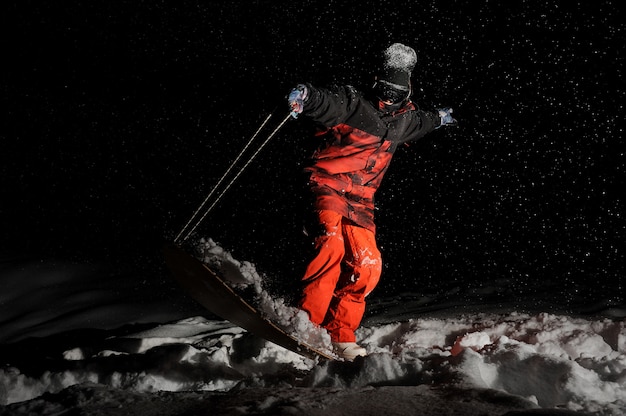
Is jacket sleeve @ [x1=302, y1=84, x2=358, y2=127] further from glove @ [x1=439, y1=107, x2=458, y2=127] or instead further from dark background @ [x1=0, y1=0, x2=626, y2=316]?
dark background @ [x1=0, y1=0, x2=626, y2=316]

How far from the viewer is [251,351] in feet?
7.61

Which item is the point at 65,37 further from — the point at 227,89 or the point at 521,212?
the point at 521,212

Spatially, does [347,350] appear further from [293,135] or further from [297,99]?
[293,135]

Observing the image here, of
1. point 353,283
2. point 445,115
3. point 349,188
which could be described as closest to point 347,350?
point 353,283

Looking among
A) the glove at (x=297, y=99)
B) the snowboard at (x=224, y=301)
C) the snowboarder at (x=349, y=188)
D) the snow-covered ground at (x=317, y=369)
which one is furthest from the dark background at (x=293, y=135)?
the snowboard at (x=224, y=301)

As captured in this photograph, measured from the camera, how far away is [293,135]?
29.9 ft

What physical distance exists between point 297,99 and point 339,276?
1021 mm

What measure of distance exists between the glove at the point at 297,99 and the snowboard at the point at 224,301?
85cm

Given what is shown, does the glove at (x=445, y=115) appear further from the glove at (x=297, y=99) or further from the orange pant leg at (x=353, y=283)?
the glove at (x=297, y=99)

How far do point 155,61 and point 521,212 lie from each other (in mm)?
8122

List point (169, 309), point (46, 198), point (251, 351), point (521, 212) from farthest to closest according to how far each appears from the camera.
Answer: point (46, 198)
point (521, 212)
point (169, 309)
point (251, 351)

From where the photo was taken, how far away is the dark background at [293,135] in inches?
251

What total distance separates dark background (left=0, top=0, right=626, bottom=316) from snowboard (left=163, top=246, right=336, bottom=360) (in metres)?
2.82

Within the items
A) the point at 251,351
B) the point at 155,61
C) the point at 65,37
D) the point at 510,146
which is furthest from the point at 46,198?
the point at 510,146
